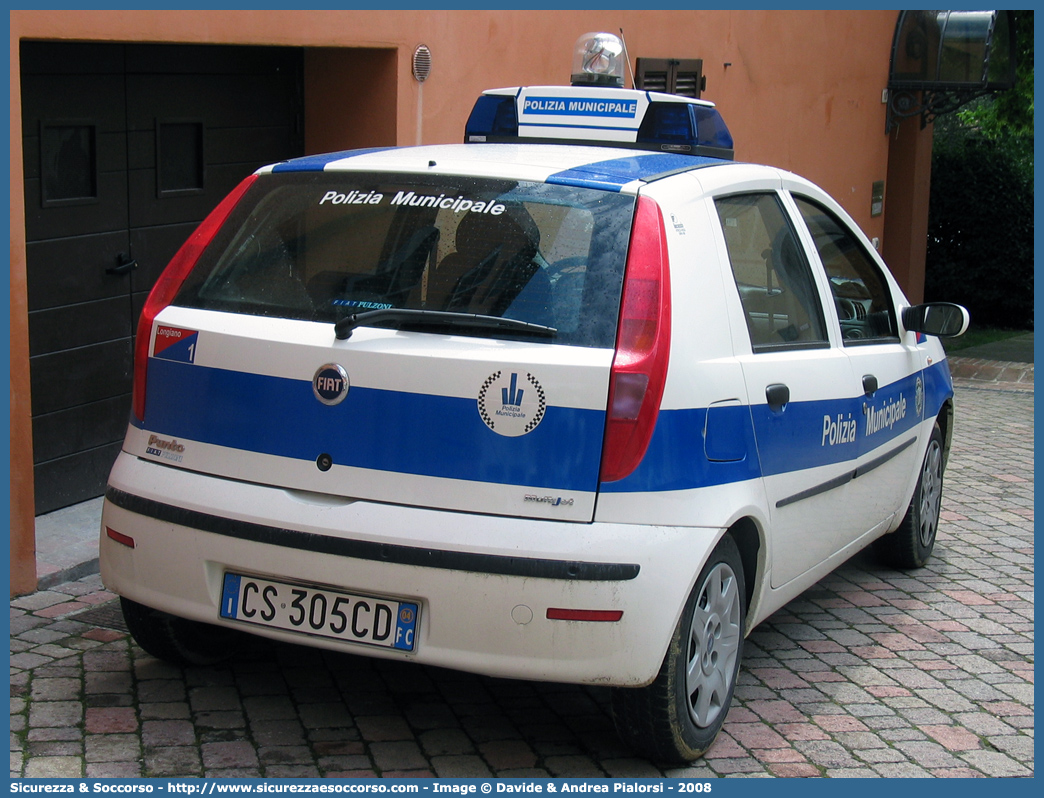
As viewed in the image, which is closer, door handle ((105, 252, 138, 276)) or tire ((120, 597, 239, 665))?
tire ((120, 597, 239, 665))

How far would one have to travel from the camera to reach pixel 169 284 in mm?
3732

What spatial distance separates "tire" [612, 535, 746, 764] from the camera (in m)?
3.43

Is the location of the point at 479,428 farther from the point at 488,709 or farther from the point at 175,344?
the point at 488,709

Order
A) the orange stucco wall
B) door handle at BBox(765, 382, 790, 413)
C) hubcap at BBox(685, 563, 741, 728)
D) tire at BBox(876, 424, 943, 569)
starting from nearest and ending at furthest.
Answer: hubcap at BBox(685, 563, 741, 728) → door handle at BBox(765, 382, 790, 413) → the orange stucco wall → tire at BBox(876, 424, 943, 569)

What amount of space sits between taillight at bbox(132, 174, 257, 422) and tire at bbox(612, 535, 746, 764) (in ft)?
5.31

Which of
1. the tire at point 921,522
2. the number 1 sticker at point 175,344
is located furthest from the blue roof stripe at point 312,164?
the tire at point 921,522

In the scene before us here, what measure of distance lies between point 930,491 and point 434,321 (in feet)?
10.6

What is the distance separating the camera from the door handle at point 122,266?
5969 millimetres

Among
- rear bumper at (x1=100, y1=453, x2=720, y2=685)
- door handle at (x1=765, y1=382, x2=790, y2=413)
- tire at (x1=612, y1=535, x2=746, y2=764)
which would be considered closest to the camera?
rear bumper at (x1=100, y1=453, x2=720, y2=685)

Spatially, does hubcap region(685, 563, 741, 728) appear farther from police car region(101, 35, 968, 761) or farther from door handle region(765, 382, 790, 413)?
door handle region(765, 382, 790, 413)


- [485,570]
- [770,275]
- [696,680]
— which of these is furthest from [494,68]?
[485,570]

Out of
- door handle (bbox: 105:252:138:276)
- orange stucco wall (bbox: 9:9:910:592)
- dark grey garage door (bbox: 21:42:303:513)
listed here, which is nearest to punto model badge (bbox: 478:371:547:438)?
orange stucco wall (bbox: 9:9:910:592)

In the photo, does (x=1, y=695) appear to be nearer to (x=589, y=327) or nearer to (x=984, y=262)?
(x=589, y=327)

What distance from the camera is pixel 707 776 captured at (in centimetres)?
356
